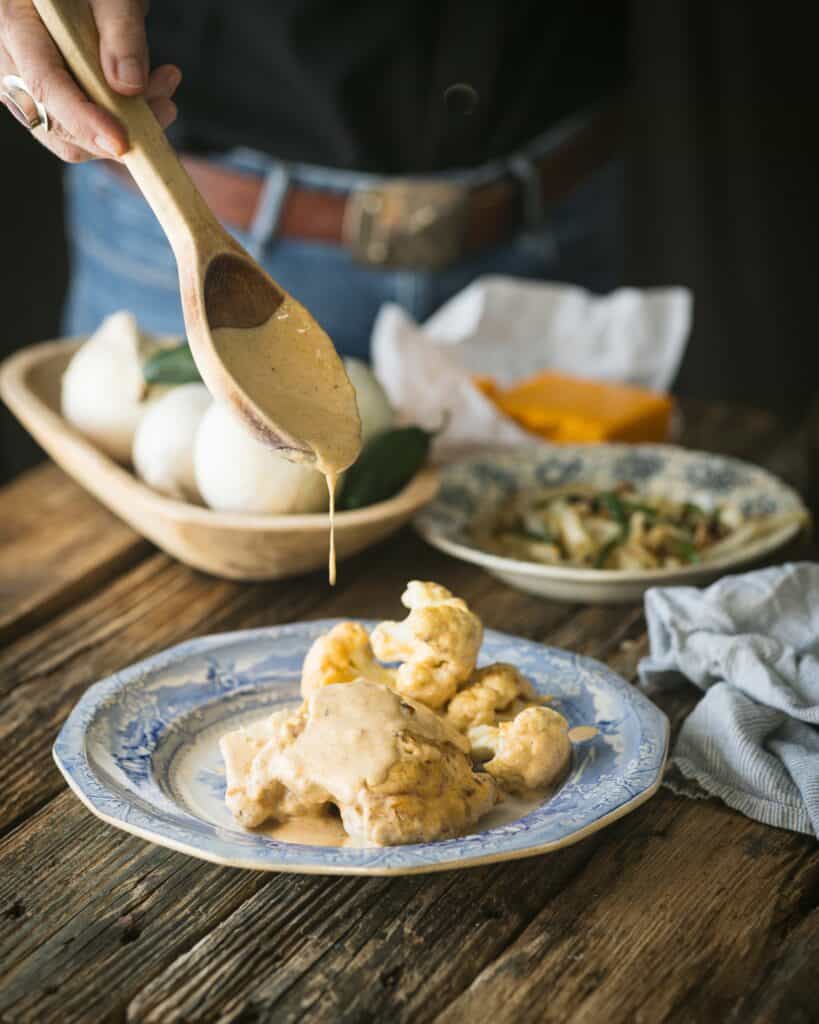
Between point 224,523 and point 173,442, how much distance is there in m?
0.18

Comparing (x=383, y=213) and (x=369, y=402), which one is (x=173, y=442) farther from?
(x=383, y=213)

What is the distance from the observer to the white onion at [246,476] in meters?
1.62

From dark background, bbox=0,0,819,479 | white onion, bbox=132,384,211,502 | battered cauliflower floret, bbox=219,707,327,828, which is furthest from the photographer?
dark background, bbox=0,0,819,479

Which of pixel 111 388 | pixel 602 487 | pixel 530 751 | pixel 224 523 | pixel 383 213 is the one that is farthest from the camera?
pixel 383 213

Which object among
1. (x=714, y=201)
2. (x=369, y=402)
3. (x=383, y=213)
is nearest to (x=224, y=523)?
(x=369, y=402)

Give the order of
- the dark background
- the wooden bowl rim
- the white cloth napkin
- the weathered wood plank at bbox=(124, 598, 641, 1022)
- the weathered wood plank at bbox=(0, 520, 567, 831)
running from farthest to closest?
the dark background, the white cloth napkin, the wooden bowl rim, the weathered wood plank at bbox=(0, 520, 567, 831), the weathered wood plank at bbox=(124, 598, 641, 1022)

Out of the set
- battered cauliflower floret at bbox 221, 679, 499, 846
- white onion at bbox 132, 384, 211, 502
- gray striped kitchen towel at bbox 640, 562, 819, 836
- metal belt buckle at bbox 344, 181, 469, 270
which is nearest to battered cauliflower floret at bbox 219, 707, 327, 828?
battered cauliflower floret at bbox 221, 679, 499, 846

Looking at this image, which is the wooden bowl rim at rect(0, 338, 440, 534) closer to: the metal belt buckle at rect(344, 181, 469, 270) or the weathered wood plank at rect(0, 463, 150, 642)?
the weathered wood plank at rect(0, 463, 150, 642)

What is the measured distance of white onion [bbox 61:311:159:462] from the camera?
1826mm

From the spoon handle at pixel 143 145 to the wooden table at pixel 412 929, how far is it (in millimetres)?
574

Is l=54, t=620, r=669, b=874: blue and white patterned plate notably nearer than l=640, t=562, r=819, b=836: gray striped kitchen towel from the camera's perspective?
Yes

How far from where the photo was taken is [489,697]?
1244 mm

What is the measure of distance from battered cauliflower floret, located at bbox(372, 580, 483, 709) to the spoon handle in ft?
1.44

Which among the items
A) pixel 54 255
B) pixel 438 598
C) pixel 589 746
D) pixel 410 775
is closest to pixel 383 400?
pixel 438 598
